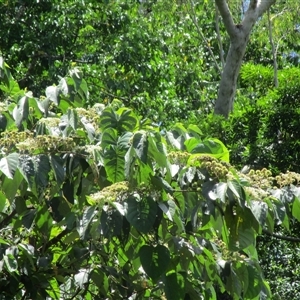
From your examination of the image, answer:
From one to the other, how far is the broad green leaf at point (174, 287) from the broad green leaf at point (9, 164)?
737 millimetres

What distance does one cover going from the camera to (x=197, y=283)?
3281 mm

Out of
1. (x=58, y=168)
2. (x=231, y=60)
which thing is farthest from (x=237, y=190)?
(x=231, y=60)

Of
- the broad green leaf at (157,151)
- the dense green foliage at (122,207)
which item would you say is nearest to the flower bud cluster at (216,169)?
the dense green foliage at (122,207)

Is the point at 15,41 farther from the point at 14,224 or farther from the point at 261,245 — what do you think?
the point at 14,224

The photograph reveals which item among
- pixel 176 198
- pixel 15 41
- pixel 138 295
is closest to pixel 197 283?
pixel 138 295

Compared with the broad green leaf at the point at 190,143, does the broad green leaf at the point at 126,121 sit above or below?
above

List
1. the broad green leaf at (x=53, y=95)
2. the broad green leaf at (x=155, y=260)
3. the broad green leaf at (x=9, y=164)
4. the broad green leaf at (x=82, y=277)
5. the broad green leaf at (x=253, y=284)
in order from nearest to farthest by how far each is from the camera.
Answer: the broad green leaf at (x=9, y=164) < the broad green leaf at (x=155, y=260) < the broad green leaf at (x=253, y=284) < the broad green leaf at (x=82, y=277) < the broad green leaf at (x=53, y=95)

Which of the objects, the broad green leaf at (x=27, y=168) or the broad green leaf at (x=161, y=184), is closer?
the broad green leaf at (x=27, y=168)

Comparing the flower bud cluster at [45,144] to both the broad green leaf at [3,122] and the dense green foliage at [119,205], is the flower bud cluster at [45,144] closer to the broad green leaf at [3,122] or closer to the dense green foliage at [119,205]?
the dense green foliage at [119,205]

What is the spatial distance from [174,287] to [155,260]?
0.63 feet

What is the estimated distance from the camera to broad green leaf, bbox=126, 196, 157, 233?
260cm

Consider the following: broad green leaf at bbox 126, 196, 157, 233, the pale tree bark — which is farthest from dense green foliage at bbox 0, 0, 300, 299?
the pale tree bark

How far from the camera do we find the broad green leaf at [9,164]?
256cm

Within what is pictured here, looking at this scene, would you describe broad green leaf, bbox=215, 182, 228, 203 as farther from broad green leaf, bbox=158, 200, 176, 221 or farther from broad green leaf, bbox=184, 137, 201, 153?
broad green leaf, bbox=184, 137, 201, 153
